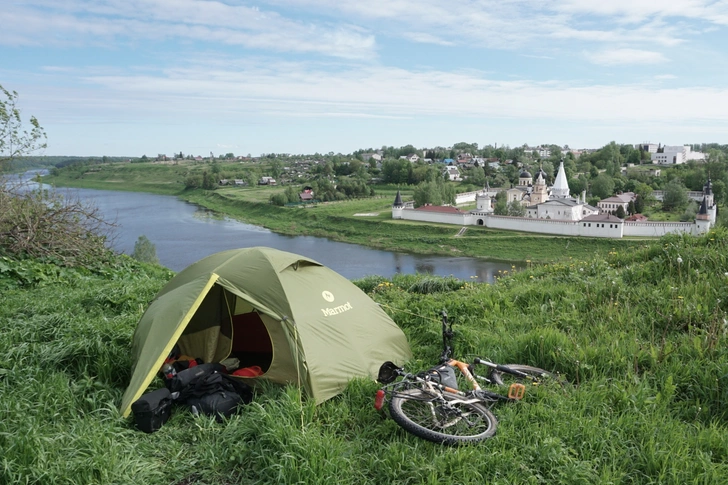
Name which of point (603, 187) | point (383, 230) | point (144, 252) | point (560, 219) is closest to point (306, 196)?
point (383, 230)

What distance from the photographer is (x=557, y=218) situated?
47.8 m

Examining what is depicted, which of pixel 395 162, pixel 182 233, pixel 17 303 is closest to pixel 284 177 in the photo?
pixel 395 162

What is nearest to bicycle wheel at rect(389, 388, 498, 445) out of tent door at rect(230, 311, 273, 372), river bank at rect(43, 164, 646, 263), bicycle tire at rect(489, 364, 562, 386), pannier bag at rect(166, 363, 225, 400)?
bicycle tire at rect(489, 364, 562, 386)

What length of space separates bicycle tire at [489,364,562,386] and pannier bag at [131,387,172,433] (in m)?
2.37

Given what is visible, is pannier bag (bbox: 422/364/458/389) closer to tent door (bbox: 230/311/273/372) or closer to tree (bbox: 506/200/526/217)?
tent door (bbox: 230/311/273/372)

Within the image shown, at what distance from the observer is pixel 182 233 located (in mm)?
40469

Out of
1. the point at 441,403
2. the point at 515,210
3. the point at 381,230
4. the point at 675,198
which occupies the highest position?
the point at 441,403

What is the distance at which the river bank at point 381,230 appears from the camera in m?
37.9

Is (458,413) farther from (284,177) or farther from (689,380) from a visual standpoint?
(284,177)

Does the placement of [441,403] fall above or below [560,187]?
above

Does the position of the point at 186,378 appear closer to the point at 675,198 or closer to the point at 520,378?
the point at 520,378

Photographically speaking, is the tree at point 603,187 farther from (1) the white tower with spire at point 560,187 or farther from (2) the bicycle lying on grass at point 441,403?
(2) the bicycle lying on grass at point 441,403

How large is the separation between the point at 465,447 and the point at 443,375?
26.8 inches

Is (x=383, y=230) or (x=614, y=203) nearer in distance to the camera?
(x=383, y=230)
